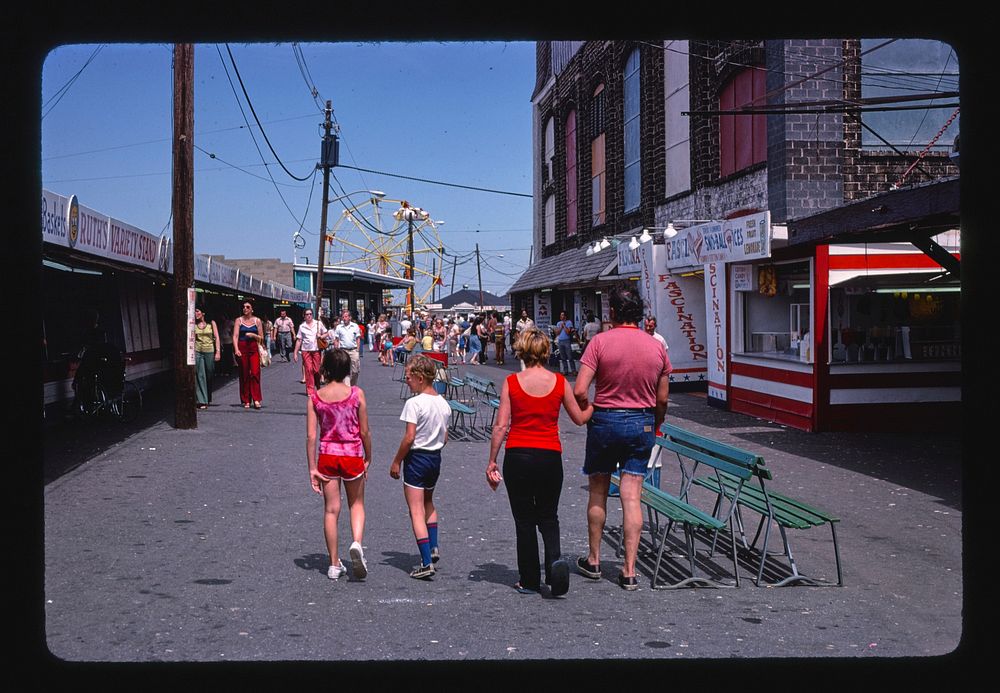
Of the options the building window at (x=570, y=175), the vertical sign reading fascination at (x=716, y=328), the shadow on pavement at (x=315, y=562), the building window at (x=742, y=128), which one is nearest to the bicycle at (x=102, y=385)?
the shadow on pavement at (x=315, y=562)

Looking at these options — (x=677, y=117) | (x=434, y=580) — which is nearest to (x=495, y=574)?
(x=434, y=580)

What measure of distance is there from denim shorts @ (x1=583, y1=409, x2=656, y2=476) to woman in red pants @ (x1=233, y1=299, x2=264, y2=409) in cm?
1118

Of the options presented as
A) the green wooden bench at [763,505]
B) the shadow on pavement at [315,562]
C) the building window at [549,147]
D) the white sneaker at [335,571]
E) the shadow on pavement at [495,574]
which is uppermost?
the building window at [549,147]

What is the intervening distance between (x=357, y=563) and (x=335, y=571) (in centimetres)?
21

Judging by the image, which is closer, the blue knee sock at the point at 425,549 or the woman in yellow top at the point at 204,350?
the blue knee sock at the point at 425,549

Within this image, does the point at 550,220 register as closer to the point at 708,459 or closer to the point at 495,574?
the point at 708,459

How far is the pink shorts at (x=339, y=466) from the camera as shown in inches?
249

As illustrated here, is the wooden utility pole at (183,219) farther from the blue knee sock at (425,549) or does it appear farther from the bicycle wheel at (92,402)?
the blue knee sock at (425,549)

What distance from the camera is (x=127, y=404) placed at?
15.1 meters

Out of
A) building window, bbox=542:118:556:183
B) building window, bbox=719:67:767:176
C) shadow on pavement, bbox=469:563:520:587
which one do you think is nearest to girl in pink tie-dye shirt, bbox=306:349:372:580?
shadow on pavement, bbox=469:563:520:587

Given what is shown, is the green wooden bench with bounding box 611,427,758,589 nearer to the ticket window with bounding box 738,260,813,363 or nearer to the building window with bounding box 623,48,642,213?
the ticket window with bounding box 738,260,813,363

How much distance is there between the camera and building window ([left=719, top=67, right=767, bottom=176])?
19219mm

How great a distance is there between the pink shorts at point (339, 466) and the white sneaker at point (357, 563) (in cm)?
44

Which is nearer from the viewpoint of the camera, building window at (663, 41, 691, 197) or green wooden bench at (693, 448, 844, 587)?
green wooden bench at (693, 448, 844, 587)
